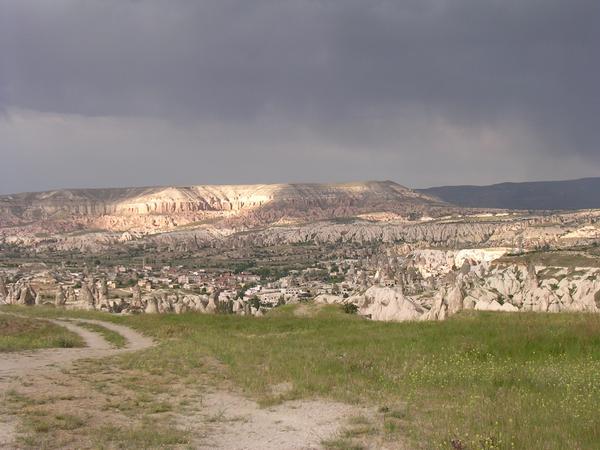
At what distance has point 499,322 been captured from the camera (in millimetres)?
19828

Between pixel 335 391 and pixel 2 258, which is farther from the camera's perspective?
pixel 2 258

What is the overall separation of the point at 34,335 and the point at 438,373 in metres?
18.7

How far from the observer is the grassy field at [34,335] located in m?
19.6

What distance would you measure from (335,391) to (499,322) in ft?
35.9

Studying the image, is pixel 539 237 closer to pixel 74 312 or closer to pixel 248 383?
pixel 74 312

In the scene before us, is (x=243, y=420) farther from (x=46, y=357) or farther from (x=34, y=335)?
(x=34, y=335)

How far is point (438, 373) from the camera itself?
1216 centimetres

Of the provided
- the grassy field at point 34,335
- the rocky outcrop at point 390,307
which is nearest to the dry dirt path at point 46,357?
the grassy field at point 34,335

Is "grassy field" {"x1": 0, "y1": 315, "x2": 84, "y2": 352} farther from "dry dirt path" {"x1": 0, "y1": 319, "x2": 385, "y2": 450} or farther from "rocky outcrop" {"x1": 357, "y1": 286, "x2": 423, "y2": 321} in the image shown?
"rocky outcrop" {"x1": 357, "y1": 286, "x2": 423, "y2": 321}

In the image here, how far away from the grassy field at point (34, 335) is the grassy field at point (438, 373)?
3910 mm

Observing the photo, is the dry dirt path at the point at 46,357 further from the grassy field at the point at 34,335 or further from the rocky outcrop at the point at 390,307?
the rocky outcrop at the point at 390,307

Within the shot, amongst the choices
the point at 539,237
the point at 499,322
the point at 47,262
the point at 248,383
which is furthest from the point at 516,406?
the point at 47,262

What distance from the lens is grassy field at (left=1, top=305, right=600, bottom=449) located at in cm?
805

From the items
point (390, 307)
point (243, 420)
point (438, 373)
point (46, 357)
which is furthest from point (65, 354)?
point (390, 307)
